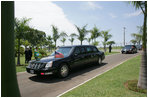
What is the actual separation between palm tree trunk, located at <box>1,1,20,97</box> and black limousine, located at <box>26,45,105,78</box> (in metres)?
3.21

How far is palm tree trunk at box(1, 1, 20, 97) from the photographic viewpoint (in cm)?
215

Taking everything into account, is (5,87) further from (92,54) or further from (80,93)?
(92,54)

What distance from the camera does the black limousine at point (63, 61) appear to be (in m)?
5.57

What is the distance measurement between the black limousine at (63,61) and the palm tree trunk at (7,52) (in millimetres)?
3207

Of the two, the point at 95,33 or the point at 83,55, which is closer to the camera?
the point at 83,55

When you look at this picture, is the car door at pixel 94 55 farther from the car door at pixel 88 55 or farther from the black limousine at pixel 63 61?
the car door at pixel 88 55

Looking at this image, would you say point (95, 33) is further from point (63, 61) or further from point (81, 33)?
point (63, 61)

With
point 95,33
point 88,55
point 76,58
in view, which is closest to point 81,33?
point 95,33

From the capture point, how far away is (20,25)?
34.0ft

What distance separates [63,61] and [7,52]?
155 inches

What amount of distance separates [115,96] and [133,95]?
0.55 m

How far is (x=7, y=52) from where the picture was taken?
217cm

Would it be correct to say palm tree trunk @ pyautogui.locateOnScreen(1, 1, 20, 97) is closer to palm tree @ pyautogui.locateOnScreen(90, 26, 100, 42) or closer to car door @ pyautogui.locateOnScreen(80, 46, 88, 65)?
car door @ pyautogui.locateOnScreen(80, 46, 88, 65)

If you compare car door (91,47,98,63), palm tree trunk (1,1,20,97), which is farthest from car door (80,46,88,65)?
palm tree trunk (1,1,20,97)
